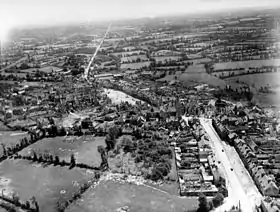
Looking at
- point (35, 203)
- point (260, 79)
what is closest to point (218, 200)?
point (35, 203)

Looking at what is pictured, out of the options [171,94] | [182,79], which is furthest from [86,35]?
[171,94]

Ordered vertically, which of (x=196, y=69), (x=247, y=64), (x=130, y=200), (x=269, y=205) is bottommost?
(x=130, y=200)

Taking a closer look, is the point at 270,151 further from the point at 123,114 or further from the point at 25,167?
the point at 25,167

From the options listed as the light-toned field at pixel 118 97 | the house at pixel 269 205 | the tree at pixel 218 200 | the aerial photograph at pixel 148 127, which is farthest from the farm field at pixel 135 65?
the house at pixel 269 205

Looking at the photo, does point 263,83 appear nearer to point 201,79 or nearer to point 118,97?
point 201,79

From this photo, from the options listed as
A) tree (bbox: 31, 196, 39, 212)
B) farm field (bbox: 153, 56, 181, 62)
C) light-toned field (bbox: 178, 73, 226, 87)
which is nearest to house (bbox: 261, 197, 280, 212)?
tree (bbox: 31, 196, 39, 212)

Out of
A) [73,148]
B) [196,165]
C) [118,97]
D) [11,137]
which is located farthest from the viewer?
[118,97]

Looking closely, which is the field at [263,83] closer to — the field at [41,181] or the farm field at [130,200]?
the farm field at [130,200]
